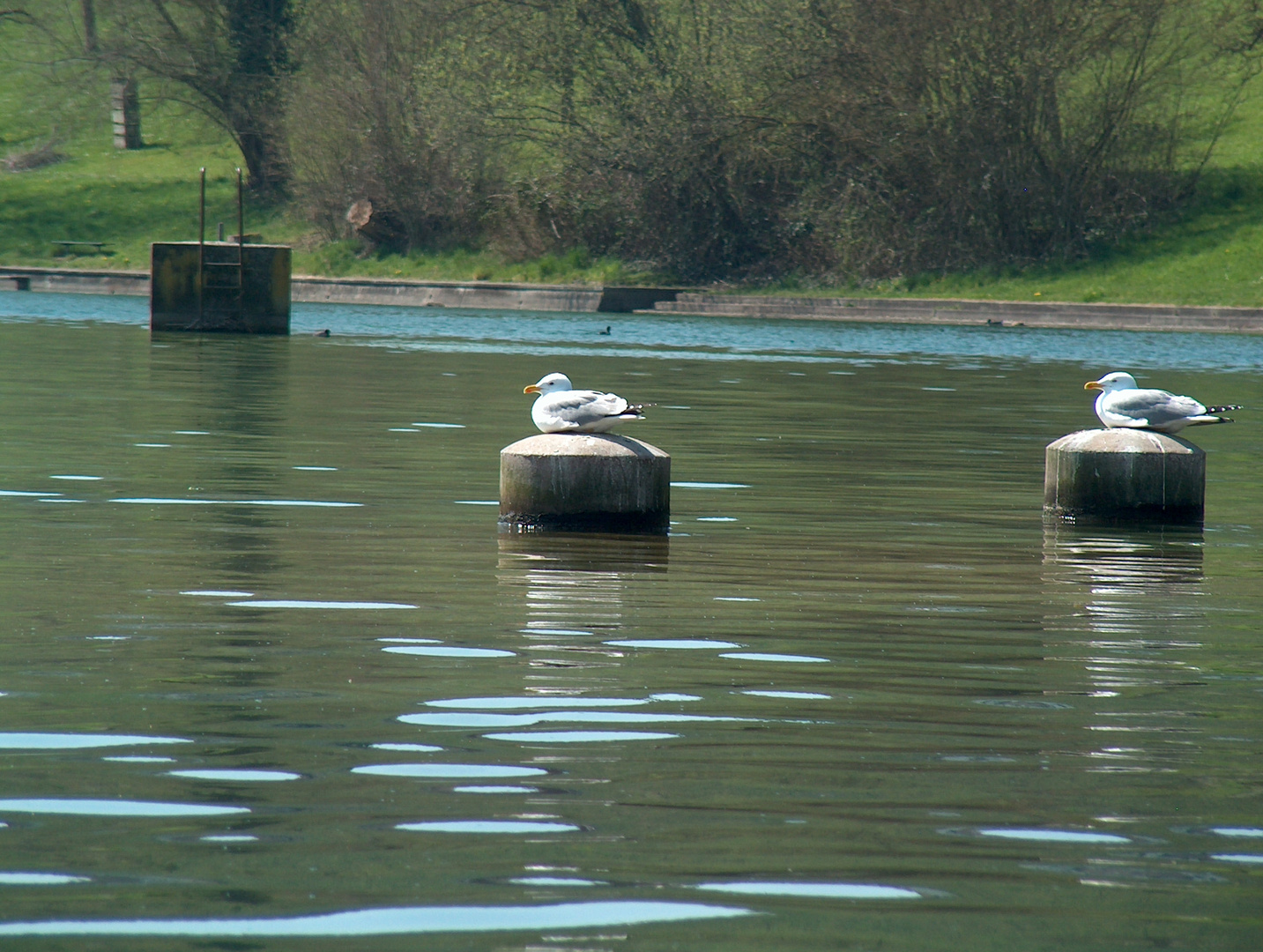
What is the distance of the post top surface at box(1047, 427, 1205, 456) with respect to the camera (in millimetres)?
12125

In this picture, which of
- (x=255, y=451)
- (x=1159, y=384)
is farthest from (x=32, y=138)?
(x=255, y=451)

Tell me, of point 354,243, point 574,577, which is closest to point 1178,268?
point 354,243

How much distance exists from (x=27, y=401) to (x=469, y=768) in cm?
1466

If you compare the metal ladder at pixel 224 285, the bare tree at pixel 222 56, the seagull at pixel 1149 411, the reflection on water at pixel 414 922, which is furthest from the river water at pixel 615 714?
the bare tree at pixel 222 56

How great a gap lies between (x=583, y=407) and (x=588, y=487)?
20.0 inches

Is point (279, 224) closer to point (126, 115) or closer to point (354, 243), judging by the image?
point (354, 243)

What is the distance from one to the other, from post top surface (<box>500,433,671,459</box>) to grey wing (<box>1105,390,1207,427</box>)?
10.4 ft

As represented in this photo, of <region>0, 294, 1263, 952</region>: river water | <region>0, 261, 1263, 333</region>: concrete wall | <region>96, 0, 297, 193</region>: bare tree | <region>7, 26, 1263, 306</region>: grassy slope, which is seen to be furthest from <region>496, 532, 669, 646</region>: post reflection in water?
<region>96, 0, 297, 193</region>: bare tree

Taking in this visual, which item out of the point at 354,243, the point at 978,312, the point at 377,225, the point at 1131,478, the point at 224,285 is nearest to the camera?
the point at 1131,478

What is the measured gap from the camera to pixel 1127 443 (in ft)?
40.0

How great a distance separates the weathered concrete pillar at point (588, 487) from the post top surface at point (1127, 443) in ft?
9.60

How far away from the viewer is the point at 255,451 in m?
15.1

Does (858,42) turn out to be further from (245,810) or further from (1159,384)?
(245,810)

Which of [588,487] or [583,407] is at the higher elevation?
[583,407]
